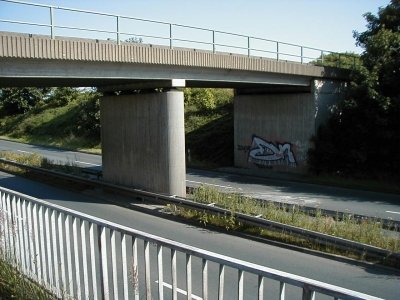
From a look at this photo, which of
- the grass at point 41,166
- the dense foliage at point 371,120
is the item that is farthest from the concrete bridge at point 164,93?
the grass at point 41,166

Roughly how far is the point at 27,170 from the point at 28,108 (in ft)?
154

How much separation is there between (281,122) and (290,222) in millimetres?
13168

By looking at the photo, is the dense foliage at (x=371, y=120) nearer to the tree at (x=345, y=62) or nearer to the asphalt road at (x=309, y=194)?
the tree at (x=345, y=62)

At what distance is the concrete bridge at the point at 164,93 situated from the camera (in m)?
13.2

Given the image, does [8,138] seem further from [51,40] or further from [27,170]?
[51,40]

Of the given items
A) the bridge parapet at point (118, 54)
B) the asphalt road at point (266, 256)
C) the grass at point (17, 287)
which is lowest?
the asphalt road at point (266, 256)

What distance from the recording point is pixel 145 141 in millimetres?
16703

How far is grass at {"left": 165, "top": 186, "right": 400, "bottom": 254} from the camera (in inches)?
396

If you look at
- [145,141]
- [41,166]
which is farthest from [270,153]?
[41,166]

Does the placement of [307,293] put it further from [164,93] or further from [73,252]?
[164,93]

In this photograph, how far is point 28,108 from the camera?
215 ft

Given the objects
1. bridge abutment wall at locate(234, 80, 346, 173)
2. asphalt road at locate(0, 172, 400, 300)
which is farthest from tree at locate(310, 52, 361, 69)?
asphalt road at locate(0, 172, 400, 300)

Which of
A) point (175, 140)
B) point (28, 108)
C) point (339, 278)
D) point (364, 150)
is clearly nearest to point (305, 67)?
point (364, 150)

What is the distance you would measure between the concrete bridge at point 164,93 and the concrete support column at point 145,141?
0.13 ft
